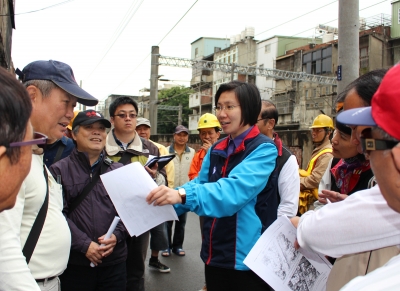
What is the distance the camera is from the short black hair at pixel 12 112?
0.99 metres

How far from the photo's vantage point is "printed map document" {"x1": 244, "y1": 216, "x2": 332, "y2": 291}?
205 centimetres

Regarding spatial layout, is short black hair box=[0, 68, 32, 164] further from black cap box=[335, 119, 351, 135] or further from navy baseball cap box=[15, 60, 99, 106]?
black cap box=[335, 119, 351, 135]

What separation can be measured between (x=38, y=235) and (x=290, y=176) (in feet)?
5.67

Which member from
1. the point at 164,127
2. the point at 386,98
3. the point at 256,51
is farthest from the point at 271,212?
the point at 164,127

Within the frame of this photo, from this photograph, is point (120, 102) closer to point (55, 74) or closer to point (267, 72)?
point (55, 74)

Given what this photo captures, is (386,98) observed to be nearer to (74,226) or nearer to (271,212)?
(271,212)

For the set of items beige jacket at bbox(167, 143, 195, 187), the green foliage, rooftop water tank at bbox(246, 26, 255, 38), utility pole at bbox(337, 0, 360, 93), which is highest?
rooftop water tank at bbox(246, 26, 255, 38)

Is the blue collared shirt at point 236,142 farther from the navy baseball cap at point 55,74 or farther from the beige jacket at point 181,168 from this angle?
the beige jacket at point 181,168

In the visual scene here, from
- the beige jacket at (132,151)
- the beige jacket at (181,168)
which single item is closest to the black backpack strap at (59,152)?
the beige jacket at (132,151)

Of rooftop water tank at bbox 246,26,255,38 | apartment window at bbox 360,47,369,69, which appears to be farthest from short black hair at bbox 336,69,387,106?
rooftop water tank at bbox 246,26,255,38

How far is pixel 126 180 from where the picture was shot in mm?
2322

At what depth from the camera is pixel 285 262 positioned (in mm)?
2078

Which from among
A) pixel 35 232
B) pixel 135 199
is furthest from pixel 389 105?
pixel 135 199

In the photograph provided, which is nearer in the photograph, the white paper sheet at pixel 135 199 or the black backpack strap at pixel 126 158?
the white paper sheet at pixel 135 199
